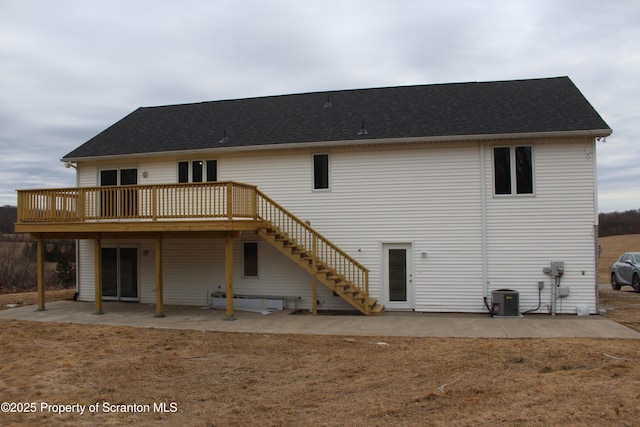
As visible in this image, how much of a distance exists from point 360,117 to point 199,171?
18.8 feet

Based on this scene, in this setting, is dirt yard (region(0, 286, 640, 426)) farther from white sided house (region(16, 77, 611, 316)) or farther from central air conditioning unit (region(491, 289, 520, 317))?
white sided house (region(16, 77, 611, 316))

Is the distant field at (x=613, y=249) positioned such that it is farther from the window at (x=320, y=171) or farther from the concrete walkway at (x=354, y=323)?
the window at (x=320, y=171)

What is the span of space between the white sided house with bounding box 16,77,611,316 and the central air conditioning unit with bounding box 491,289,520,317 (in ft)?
0.12

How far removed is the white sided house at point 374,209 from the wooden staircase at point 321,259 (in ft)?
0.15

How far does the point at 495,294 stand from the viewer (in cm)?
1408

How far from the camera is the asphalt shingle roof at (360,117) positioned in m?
15.0

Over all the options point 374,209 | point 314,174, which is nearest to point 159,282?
point 314,174

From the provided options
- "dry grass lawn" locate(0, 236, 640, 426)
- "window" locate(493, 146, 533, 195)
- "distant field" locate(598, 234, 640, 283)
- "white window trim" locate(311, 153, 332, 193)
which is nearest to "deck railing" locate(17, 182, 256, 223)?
"white window trim" locate(311, 153, 332, 193)

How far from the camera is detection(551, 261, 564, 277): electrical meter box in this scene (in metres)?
14.1

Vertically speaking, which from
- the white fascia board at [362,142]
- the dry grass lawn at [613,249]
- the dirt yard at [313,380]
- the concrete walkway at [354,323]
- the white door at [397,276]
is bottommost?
the dry grass lawn at [613,249]

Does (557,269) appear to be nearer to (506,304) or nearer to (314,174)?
(506,304)

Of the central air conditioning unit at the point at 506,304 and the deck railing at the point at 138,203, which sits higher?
the deck railing at the point at 138,203

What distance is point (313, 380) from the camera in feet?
26.9

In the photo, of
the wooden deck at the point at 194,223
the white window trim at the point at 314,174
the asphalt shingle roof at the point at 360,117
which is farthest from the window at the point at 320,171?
the wooden deck at the point at 194,223
